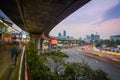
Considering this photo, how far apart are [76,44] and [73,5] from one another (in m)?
171

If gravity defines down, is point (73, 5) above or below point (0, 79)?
above

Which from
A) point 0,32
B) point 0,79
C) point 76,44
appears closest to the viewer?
point 0,79

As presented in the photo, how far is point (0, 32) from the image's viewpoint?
2275 cm

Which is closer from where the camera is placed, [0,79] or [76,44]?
[0,79]

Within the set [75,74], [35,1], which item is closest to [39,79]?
[75,74]

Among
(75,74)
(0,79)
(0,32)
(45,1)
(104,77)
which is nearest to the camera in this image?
(0,79)

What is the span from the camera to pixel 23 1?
38.6ft

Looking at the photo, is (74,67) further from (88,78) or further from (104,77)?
(104,77)

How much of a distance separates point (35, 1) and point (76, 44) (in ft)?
562

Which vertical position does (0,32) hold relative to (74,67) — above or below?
above

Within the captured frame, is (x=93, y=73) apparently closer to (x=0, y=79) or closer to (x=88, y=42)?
(x=0, y=79)

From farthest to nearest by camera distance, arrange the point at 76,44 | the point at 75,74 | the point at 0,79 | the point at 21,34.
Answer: the point at 76,44 < the point at 21,34 < the point at 75,74 < the point at 0,79

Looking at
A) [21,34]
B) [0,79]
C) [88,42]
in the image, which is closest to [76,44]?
[88,42]

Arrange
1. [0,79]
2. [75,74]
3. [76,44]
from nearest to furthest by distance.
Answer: [0,79]
[75,74]
[76,44]
